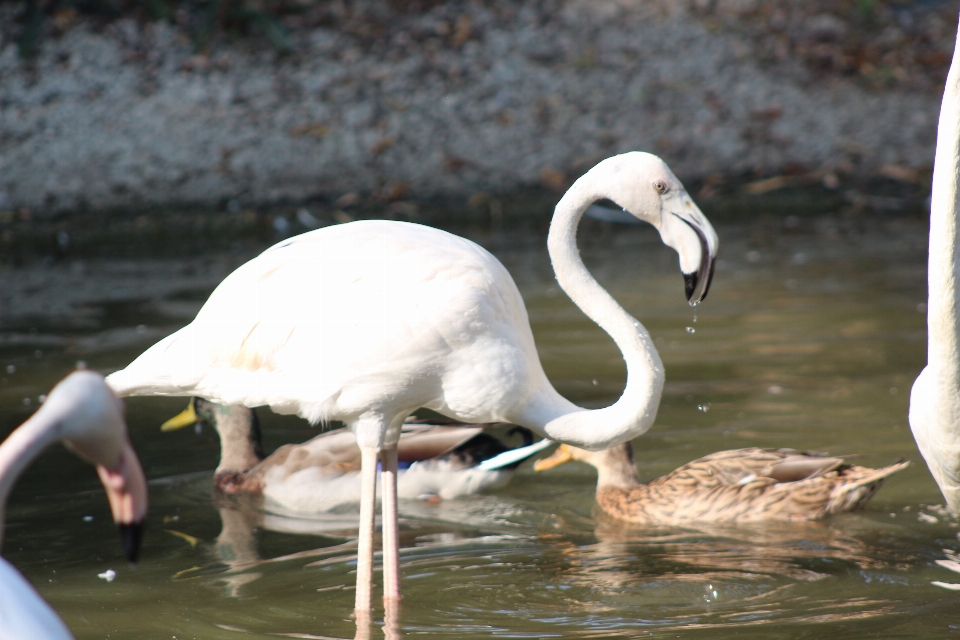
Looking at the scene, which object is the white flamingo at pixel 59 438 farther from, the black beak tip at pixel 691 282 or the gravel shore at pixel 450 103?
the gravel shore at pixel 450 103

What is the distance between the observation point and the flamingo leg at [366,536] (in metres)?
4.32

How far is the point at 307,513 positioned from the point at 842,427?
2.86 m

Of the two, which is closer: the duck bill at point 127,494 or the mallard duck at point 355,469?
the duck bill at point 127,494

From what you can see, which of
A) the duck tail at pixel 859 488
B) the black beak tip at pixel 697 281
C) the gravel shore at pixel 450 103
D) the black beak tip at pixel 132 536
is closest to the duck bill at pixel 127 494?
the black beak tip at pixel 132 536

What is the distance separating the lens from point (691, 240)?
4371 mm

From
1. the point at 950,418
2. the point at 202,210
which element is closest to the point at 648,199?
the point at 950,418

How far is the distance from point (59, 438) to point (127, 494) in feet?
Answer: 0.65

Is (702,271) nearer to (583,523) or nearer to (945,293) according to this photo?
(945,293)

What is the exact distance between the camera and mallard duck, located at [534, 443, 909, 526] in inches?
212

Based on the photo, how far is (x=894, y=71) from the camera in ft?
44.9

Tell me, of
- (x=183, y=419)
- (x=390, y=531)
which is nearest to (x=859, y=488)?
(x=390, y=531)

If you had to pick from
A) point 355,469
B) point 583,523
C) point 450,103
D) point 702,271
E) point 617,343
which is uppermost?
point 450,103

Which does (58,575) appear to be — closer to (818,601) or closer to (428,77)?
(818,601)

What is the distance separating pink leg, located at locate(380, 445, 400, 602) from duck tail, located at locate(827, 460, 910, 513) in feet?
6.77
